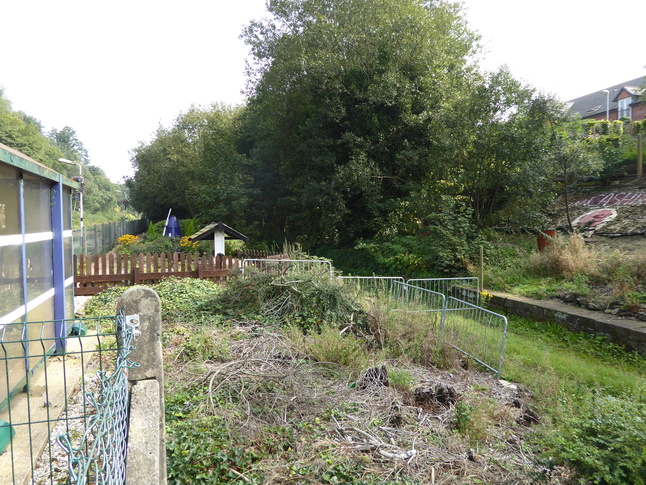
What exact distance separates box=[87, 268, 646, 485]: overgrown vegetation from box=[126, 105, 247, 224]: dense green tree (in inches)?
681

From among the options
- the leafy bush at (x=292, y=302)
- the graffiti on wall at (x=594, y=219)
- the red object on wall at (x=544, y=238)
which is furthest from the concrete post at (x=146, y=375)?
the graffiti on wall at (x=594, y=219)

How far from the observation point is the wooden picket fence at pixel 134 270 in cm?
1130

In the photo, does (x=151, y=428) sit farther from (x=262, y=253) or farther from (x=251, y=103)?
(x=251, y=103)

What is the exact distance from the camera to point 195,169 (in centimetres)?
3119

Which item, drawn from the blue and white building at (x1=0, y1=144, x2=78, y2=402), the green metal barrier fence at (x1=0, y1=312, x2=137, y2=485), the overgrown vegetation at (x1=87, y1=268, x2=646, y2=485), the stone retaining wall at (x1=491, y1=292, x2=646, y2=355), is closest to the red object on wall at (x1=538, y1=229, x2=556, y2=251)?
the stone retaining wall at (x1=491, y1=292, x2=646, y2=355)

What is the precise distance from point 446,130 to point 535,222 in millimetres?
4501

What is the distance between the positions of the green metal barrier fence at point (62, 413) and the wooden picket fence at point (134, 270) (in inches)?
218

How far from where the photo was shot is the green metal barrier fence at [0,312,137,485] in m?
2.05

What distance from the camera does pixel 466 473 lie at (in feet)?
11.9

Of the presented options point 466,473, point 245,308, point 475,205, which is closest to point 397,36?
point 475,205

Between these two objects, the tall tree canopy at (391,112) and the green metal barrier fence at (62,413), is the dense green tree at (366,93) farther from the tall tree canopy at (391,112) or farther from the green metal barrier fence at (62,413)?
the green metal barrier fence at (62,413)

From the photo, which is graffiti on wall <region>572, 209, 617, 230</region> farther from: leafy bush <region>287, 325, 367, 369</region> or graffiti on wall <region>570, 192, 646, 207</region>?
leafy bush <region>287, 325, 367, 369</region>

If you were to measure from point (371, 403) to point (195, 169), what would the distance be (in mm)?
29227

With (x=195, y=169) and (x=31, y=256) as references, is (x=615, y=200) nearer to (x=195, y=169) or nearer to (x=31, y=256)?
(x=31, y=256)
